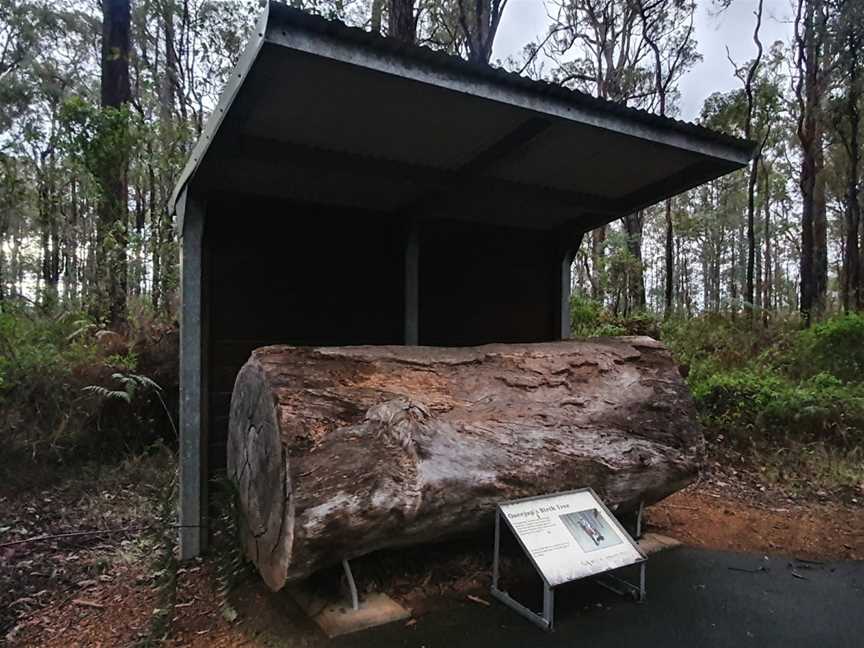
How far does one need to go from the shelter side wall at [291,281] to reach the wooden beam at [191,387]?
16 centimetres

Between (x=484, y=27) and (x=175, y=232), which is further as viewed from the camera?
(x=484, y=27)

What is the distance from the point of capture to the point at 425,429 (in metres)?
2.44

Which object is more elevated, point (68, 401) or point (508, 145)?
point (508, 145)

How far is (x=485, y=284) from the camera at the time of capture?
460cm

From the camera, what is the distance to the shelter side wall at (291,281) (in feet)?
11.3

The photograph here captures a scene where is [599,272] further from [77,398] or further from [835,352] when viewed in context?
[77,398]

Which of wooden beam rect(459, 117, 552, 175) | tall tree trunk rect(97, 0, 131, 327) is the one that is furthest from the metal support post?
tall tree trunk rect(97, 0, 131, 327)

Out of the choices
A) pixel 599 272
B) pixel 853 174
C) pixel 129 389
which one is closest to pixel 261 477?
pixel 129 389

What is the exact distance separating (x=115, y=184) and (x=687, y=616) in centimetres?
677

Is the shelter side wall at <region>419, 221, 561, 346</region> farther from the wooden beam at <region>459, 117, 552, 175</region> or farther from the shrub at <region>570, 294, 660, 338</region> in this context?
the shrub at <region>570, 294, 660, 338</region>

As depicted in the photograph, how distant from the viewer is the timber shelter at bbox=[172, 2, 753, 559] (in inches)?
95.0

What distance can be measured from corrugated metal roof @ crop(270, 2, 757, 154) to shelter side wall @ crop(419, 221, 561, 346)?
1.76 m

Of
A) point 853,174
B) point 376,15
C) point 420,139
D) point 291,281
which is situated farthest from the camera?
point 376,15

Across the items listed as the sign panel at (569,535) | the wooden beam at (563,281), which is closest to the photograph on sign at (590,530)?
the sign panel at (569,535)
